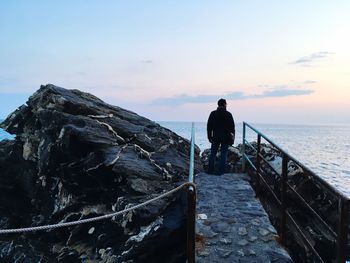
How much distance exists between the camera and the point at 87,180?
8.40 meters

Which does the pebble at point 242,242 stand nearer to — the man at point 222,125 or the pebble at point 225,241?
the pebble at point 225,241

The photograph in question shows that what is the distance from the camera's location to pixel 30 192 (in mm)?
10656

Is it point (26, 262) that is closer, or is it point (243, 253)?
point (243, 253)

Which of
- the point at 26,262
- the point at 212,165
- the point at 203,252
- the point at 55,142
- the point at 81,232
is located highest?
the point at 55,142

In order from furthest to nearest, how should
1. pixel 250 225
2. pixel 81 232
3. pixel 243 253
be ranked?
pixel 81 232 < pixel 250 225 < pixel 243 253

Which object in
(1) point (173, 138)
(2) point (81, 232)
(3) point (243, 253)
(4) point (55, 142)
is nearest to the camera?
(3) point (243, 253)

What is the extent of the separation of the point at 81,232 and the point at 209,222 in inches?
117

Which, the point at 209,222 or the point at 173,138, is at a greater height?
the point at 173,138

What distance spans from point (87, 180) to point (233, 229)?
3.87 m

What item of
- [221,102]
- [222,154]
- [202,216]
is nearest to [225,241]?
[202,216]

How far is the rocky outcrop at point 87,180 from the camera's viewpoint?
6.43m

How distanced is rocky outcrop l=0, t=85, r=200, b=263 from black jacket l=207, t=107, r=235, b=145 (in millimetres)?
1235

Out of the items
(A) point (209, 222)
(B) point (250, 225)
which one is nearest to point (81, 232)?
(A) point (209, 222)

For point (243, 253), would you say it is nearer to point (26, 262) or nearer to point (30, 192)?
point (26, 262)
